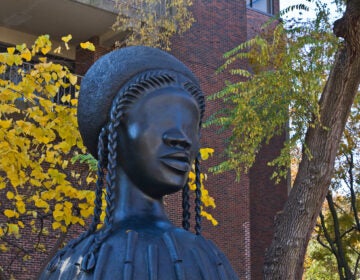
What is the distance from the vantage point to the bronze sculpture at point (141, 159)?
2.44 meters

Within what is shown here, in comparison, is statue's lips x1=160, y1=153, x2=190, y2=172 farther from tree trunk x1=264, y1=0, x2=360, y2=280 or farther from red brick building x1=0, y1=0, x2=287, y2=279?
red brick building x1=0, y1=0, x2=287, y2=279

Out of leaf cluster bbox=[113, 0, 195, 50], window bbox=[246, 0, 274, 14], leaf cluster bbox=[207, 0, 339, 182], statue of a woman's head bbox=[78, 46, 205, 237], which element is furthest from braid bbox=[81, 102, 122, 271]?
window bbox=[246, 0, 274, 14]

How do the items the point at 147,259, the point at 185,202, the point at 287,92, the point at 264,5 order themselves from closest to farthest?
the point at 147,259 → the point at 185,202 → the point at 287,92 → the point at 264,5

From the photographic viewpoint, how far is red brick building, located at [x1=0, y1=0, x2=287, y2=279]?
1512 centimetres

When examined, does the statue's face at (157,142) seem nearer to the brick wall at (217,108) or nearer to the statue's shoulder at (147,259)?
the statue's shoulder at (147,259)

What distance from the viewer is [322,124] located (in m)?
10.4

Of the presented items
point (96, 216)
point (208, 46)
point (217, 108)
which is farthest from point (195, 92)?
point (208, 46)

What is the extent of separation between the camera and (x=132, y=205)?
2.66m

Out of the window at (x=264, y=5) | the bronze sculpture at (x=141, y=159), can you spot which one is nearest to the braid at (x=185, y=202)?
the bronze sculpture at (x=141, y=159)

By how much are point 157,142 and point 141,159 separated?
0.28ft

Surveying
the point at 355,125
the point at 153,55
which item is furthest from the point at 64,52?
the point at 153,55

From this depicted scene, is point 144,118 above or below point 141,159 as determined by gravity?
above

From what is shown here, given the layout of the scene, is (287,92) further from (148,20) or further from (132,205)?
(132,205)

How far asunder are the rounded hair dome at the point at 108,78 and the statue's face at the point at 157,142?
12cm
